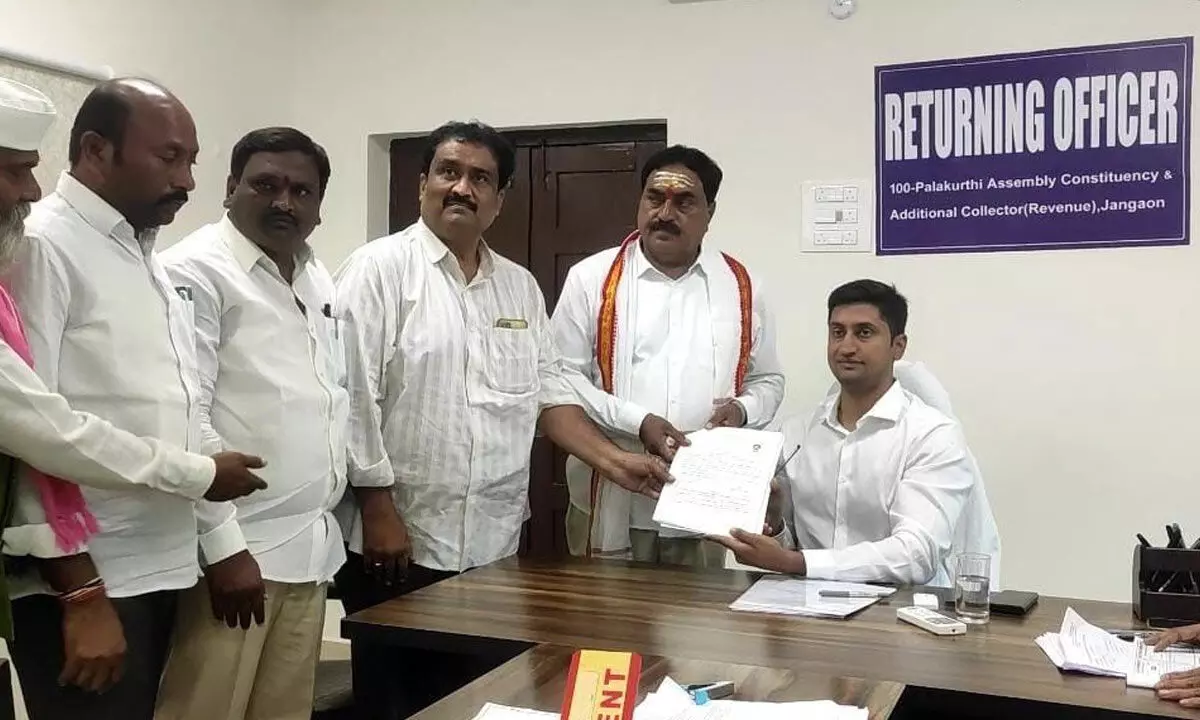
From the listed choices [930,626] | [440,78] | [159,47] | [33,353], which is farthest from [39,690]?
[440,78]

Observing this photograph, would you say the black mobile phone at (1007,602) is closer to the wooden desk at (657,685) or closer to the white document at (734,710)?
the wooden desk at (657,685)

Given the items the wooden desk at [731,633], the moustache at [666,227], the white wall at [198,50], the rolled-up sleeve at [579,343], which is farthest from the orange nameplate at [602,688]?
the white wall at [198,50]

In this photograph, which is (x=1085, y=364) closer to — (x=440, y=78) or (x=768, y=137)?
(x=768, y=137)

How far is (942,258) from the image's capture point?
137 inches

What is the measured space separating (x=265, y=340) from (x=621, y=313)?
1.01 metres

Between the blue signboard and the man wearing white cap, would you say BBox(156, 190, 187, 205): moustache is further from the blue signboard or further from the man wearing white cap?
the blue signboard

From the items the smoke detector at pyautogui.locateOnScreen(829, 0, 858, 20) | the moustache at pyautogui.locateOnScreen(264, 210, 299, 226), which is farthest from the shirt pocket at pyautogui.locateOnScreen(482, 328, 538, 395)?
the smoke detector at pyautogui.locateOnScreen(829, 0, 858, 20)

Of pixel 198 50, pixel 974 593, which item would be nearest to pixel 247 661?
pixel 974 593

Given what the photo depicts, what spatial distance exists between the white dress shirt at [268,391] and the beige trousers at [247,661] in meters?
0.08

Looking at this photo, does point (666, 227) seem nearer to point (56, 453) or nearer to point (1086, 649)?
point (1086, 649)

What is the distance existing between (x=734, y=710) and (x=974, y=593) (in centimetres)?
78

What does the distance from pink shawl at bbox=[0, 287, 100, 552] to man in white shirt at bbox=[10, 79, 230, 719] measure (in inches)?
1.8

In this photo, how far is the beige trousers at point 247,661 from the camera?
193 centimetres

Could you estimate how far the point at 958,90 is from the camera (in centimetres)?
342
